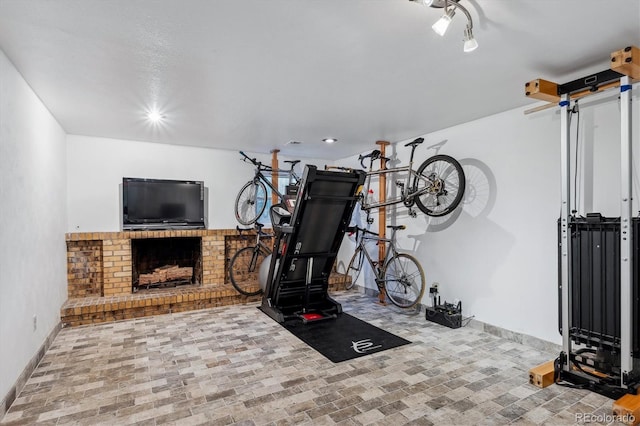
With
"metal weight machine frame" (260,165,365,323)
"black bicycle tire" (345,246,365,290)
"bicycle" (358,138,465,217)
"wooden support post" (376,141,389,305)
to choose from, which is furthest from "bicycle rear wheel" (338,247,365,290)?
"bicycle" (358,138,465,217)

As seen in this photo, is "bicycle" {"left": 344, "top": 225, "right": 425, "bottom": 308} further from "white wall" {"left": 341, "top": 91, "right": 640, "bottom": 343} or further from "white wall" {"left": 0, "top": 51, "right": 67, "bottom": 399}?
"white wall" {"left": 0, "top": 51, "right": 67, "bottom": 399}

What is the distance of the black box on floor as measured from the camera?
3.90 metres

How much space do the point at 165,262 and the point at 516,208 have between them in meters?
5.02

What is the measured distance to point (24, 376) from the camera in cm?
260

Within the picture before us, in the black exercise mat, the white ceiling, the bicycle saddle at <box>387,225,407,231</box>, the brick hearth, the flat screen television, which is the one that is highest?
the white ceiling

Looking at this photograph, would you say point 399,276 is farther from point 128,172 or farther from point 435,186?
point 128,172

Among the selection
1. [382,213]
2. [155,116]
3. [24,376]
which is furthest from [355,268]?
[24,376]

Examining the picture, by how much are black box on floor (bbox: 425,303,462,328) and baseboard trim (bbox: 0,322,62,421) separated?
13.0 ft

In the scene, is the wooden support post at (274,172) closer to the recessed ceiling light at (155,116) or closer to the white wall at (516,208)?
the recessed ceiling light at (155,116)

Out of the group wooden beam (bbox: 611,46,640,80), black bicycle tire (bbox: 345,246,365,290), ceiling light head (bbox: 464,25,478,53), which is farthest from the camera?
black bicycle tire (bbox: 345,246,365,290)

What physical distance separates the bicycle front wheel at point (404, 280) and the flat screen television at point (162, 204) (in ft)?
10.0

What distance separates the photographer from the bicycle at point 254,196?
5.56 m

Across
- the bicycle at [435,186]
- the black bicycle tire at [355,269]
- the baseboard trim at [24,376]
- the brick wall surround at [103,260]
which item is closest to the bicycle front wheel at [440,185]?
the bicycle at [435,186]

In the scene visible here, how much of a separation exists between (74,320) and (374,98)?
4363 millimetres
